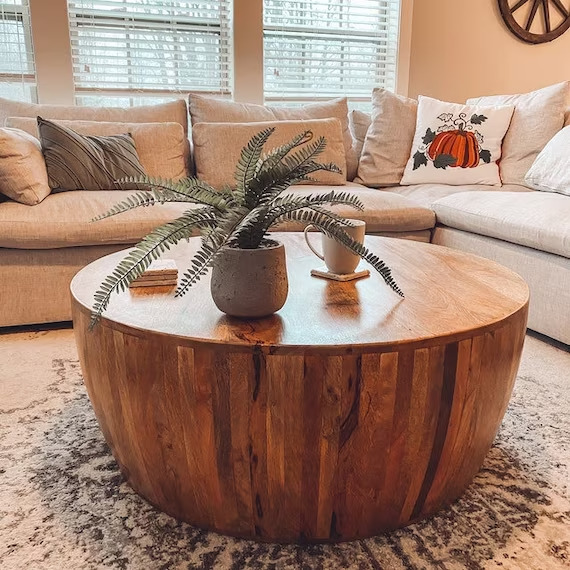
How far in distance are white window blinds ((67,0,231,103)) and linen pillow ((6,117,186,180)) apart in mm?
687

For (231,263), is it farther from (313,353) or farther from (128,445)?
(128,445)

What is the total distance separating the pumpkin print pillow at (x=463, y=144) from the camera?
10.5ft

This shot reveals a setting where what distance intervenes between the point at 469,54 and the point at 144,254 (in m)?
3.87

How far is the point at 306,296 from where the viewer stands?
128cm

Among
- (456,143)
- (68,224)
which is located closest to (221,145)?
(68,224)

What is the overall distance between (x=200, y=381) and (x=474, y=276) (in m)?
0.74

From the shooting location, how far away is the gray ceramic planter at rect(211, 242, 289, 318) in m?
1.07

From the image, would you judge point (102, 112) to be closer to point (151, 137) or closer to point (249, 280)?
point (151, 137)

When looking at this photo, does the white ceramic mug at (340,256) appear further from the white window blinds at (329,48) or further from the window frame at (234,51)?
the white window blinds at (329,48)

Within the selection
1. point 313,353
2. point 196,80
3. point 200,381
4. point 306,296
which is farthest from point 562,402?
point 196,80

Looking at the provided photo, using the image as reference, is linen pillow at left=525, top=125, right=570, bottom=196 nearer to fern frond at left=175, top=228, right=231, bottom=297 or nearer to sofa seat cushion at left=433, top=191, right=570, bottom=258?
sofa seat cushion at left=433, top=191, right=570, bottom=258

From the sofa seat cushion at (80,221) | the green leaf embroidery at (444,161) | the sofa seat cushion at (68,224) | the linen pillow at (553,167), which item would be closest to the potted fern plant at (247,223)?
the sofa seat cushion at (80,221)

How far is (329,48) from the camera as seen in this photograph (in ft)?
13.0

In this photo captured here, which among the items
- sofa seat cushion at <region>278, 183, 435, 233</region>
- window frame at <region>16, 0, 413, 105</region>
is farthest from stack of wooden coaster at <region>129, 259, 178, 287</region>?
window frame at <region>16, 0, 413, 105</region>
